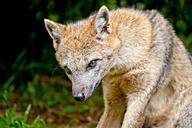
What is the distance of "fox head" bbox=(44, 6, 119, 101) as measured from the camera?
28.2ft

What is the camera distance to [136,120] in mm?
9016

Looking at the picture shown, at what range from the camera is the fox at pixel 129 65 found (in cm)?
870

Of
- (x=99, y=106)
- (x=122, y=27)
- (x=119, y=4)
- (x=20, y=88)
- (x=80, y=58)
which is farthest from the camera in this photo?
(x=20, y=88)

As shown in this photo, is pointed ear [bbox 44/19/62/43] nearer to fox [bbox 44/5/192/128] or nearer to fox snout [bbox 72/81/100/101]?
fox [bbox 44/5/192/128]

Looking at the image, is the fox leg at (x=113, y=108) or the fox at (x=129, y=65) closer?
the fox at (x=129, y=65)

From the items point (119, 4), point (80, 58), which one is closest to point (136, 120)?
point (80, 58)

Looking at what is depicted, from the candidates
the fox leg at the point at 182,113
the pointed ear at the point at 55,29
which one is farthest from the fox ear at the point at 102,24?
the fox leg at the point at 182,113

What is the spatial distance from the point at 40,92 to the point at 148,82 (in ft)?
15.4

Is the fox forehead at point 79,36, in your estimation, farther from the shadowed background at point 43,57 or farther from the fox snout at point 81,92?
the shadowed background at point 43,57

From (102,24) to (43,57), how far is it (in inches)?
208

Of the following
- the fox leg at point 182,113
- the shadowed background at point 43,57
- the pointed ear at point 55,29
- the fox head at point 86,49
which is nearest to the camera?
the fox head at point 86,49

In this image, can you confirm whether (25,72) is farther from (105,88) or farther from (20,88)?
(105,88)

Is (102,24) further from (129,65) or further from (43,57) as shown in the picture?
(43,57)

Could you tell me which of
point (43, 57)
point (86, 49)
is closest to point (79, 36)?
point (86, 49)
